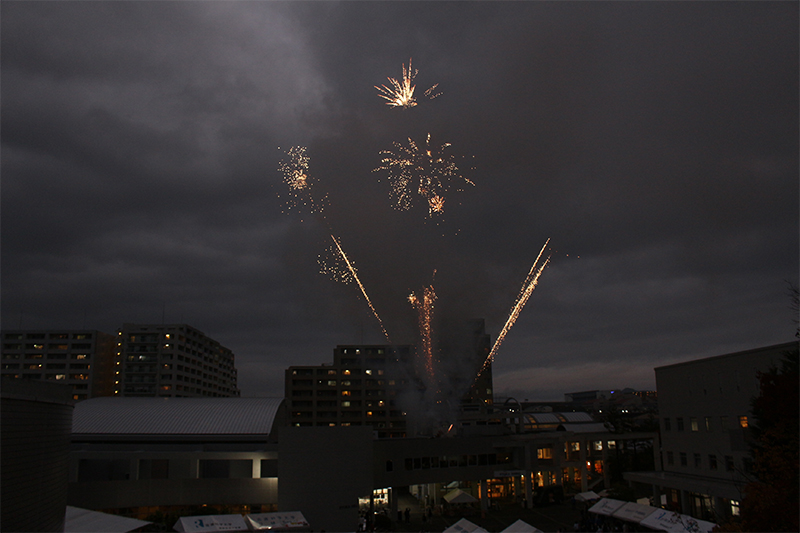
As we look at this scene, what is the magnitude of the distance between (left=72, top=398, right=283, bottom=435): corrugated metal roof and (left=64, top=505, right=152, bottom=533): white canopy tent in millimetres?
17726

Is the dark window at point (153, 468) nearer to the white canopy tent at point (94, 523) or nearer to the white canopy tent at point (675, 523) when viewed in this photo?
the white canopy tent at point (94, 523)

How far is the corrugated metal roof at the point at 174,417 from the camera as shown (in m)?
44.5

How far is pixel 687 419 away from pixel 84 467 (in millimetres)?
44900

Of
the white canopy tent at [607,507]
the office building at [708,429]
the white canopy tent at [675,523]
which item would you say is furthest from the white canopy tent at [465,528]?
the office building at [708,429]

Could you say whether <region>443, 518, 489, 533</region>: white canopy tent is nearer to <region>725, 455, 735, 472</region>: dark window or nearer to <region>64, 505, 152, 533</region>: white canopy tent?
<region>64, 505, 152, 533</region>: white canopy tent

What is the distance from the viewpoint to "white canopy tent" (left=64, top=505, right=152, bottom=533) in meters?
23.7

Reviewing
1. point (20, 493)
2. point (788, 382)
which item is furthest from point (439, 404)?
point (20, 493)

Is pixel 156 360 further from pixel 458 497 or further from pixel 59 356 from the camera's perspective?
pixel 458 497

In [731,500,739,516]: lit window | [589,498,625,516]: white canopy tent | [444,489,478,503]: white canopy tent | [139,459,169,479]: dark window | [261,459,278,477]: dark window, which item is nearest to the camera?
[589,498,625,516]: white canopy tent

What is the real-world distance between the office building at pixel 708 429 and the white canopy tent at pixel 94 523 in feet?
103

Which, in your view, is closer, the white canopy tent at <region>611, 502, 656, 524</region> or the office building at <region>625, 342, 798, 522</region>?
the white canopy tent at <region>611, 502, 656, 524</region>

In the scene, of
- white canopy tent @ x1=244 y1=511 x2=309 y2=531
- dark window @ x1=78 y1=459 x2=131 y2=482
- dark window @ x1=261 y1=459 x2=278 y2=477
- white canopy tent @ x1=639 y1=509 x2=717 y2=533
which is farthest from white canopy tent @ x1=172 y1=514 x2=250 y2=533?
white canopy tent @ x1=639 y1=509 x2=717 y2=533

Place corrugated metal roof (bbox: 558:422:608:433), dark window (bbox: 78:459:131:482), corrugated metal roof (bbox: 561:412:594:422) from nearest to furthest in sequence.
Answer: dark window (bbox: 78:459:131:482) < corrugated metal roof (bbox: 558:422:608:433) < corrugated metal roof (bbox: 561:412:594:422)

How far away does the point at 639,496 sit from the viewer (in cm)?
4778
